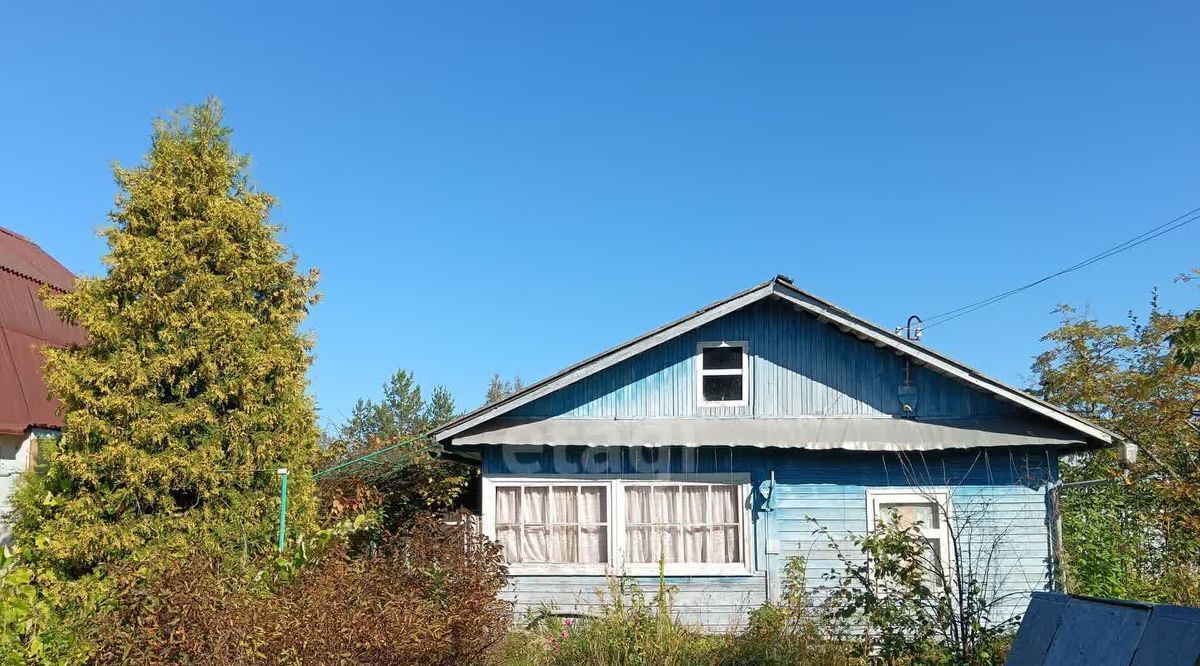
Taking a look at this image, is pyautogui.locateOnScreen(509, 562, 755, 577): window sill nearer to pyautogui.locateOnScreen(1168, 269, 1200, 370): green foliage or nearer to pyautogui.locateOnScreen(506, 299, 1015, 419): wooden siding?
pyautogui.locateOnScreen(506, 299, 1015, 419): wooden siding

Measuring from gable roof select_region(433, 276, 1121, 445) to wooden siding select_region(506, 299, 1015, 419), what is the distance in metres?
0.30

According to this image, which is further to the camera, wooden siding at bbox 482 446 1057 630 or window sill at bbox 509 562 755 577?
window sill at bbox 509 562 755 577

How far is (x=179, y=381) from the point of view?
9297mm

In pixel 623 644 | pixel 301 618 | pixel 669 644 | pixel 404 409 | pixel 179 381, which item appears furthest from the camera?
pixel 404 409

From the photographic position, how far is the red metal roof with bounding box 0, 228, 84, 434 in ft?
37.4

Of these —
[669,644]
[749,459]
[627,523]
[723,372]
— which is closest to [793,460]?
[749,459]

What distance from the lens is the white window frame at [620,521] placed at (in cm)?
1205

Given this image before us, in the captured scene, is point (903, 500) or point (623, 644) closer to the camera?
point (623, 644)

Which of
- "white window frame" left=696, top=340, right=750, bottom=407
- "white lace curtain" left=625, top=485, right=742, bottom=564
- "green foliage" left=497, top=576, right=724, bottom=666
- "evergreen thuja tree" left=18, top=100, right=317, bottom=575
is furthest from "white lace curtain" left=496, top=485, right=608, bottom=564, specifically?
"evergreen thuja tree" left=18, top=100, right=317, bottom=575

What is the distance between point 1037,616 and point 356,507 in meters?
8.85

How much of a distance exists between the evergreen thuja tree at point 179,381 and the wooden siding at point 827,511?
415cm

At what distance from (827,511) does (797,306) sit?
9.05 ft

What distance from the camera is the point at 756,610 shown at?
1130 centimetres

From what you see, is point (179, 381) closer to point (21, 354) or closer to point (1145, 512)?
point (21, 354)
